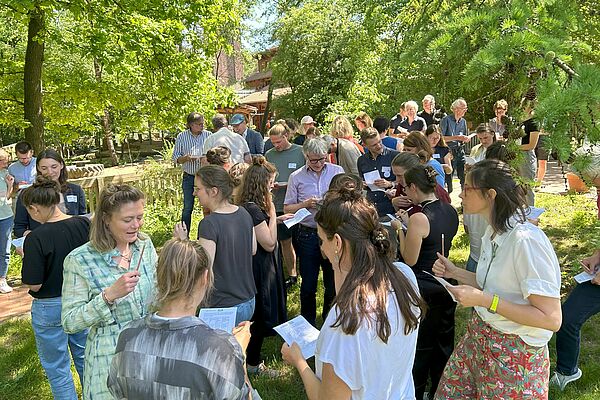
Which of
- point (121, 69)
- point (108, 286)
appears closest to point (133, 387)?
point (108, 286)

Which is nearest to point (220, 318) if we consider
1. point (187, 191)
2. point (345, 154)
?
point (345, 154)

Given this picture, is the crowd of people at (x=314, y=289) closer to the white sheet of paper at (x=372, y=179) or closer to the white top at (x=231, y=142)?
the white sheet of paper at (x=372, y=179)

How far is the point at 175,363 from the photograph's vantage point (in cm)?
183

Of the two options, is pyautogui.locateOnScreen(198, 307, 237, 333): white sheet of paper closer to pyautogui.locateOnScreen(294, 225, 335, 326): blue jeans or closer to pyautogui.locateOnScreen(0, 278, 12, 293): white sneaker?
pyautogui.locateOnScreen(294, 225, 335, 326): blue jeans

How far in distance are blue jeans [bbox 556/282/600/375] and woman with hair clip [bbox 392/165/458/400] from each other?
0.85m

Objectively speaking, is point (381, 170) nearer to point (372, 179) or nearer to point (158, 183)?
point (372, 179)

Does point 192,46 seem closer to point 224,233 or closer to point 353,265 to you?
point 224,233

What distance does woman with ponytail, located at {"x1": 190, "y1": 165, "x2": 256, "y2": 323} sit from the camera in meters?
3.31

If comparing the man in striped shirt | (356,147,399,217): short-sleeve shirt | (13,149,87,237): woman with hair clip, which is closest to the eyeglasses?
(356,147,399,217): short-sleeve shirt

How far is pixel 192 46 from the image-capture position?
10.4 m

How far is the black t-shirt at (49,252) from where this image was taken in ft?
10.3

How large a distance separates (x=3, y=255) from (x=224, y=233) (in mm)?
4633

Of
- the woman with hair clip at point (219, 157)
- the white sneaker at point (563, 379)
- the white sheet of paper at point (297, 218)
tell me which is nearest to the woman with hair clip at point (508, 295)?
the white sneaker at point (563, 379)

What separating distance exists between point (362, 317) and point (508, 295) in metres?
1.06
